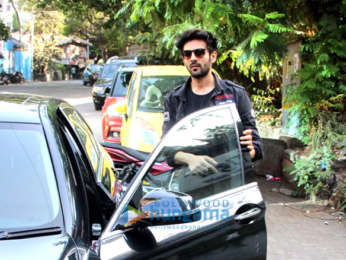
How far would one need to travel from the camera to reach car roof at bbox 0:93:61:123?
8.46ft

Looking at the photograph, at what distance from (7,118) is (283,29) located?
4114mm

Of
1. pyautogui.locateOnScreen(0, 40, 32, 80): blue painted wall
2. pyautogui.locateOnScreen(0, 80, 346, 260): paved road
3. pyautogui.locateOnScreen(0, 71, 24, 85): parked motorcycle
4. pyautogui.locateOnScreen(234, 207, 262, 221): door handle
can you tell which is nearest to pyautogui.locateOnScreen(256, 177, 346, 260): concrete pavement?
pyautogui.locateOnScreen(0, 80, 346, 260): paved road

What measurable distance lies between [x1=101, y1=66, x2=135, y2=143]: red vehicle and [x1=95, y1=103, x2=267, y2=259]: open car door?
6.05 m

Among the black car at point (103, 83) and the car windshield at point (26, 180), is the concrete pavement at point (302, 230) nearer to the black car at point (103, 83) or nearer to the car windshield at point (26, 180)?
the car windshield at point (26, 180)

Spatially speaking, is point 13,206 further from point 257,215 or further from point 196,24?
point 196,24

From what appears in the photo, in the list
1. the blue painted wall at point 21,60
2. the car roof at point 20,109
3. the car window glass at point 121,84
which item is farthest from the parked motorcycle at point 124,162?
the blue painted wall at point 21,60

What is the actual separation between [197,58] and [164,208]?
4.13 feet

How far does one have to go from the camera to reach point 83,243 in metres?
2.16

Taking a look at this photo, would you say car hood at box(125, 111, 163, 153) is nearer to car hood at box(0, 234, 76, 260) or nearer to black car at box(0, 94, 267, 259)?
black car at box(0, 94, 267, 259)

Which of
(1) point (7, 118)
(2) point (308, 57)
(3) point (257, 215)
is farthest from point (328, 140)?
A: (1) point (7, 118)

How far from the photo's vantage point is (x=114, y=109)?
881 cm

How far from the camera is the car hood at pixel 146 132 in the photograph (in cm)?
665

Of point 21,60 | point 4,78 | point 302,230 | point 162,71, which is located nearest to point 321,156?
point 302,230

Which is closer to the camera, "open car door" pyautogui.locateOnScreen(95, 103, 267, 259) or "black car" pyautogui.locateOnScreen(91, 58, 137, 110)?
"open car door" pyautogui.locateOnScreen(95, 103, 267, 259)
